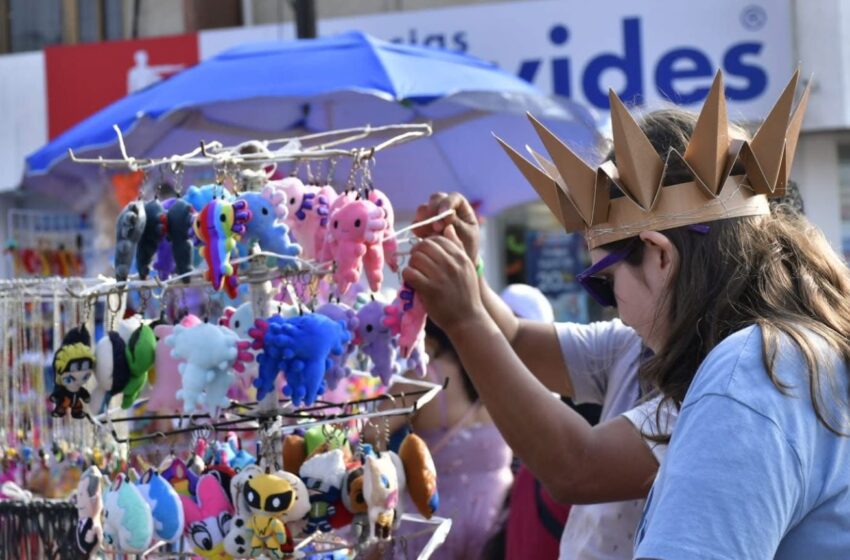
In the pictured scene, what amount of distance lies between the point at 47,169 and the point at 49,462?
1630 mm

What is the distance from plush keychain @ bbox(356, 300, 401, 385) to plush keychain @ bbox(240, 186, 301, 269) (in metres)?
0.18

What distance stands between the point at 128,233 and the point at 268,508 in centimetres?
55

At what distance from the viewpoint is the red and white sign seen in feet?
21.4

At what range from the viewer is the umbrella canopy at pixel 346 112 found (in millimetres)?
3875

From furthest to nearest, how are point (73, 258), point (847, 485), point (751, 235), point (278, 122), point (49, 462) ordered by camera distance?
1. point (73, 258)
2. point (278, 122)
3. point (49, 462)
4. point (751, 235)
5. point (847, 485)

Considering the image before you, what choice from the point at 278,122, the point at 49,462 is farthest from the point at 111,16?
the point at 49,462

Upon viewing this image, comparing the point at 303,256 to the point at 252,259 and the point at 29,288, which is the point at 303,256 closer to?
the point at 252,259

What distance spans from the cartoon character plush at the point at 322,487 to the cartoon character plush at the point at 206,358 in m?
0.21

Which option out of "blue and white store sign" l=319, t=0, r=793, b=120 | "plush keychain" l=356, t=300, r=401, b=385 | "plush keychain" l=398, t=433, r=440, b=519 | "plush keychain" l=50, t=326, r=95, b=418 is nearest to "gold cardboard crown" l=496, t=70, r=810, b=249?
"plush keychain" l=356, t=300, r=401, b=385

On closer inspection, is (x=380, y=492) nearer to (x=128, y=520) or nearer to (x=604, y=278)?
(x=128, y=520)

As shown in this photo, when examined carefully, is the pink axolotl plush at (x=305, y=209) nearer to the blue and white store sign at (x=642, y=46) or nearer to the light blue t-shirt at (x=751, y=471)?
the light blue t-shirt at (x=751, y=471)

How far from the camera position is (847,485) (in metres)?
1.07

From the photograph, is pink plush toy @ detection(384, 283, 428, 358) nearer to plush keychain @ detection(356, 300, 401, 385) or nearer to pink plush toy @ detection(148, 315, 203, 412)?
plush keychain @ detection(356, 300, 401, 385)

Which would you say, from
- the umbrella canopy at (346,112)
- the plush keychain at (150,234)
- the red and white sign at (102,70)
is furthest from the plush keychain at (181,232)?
the red and white sign at (102,70)
